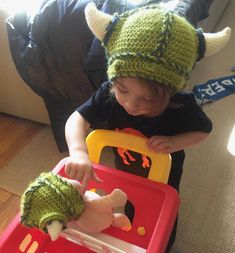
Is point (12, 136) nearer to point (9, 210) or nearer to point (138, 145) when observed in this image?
point (9, 210)

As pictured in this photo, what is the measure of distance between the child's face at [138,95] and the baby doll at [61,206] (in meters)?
0.18

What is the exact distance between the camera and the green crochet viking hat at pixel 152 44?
57 cm

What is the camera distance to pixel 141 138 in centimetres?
70

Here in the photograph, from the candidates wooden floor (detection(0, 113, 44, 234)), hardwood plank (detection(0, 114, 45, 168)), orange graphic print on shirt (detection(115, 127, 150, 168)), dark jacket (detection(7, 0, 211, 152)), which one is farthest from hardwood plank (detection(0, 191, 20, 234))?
orange graphic print on shirt (detection(115, 127, 150, 168))

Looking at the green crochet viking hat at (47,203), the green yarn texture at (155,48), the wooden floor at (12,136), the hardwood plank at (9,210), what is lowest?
the hardwood plank at (9,210)

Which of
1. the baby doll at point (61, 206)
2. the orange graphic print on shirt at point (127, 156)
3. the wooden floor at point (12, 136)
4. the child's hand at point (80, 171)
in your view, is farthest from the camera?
the wooden floor at point (12, 136)

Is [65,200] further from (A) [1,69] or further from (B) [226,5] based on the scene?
(B) [226,5]

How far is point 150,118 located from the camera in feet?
2.46

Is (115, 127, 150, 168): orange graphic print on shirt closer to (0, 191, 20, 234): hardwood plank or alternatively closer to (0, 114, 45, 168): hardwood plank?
(0, 191, 20, 234): hardwood plank

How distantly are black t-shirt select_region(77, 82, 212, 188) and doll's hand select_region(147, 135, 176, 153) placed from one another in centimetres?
7

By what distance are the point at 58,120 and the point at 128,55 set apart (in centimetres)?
78

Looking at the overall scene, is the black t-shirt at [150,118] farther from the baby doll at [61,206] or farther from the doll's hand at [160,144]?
the baby doll at [61,206]

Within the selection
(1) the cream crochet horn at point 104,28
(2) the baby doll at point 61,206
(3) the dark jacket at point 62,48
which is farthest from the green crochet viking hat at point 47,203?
(3) the dark jacket at point 62,48

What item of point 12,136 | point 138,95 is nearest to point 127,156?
point 138,95
